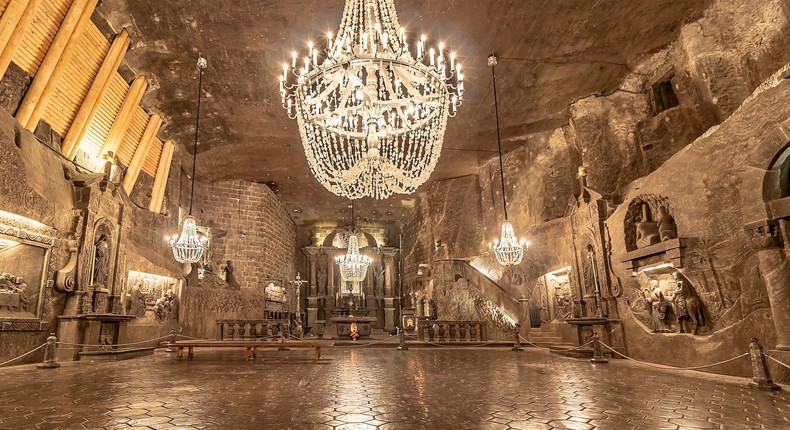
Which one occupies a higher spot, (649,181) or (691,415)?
(649,181)

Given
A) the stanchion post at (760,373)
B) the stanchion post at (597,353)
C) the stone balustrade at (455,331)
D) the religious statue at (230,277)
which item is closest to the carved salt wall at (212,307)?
the religious statue at (230,277)

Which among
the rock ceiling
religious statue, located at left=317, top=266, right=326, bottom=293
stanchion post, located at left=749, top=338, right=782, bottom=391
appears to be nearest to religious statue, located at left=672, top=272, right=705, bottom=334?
stanchion post, located at left=749, top=338, right=782, bottom=391

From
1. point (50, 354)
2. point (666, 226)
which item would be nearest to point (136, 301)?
point (50, 354)

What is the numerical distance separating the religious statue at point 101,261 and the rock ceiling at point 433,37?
389cm

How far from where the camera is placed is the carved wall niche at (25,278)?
268 inches

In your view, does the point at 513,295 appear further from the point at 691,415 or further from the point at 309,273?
the point at 309,273

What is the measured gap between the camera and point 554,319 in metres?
10.9

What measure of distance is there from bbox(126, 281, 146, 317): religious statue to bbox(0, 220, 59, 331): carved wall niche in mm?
2366

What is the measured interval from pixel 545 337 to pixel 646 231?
4786mm

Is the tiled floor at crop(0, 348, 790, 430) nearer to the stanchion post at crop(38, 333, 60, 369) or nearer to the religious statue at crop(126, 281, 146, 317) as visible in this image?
the stanchion post at crop(38, 333, 60, 369)

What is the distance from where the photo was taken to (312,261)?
22516 millimetres

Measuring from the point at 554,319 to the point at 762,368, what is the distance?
6412 millimetres

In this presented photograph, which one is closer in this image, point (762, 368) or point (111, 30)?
point (762, 368)

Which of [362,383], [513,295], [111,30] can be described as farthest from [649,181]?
[111,30]
